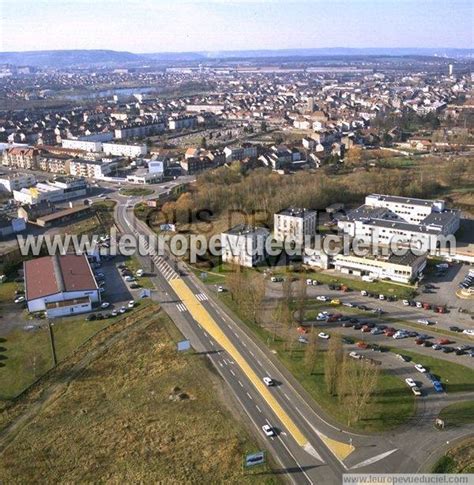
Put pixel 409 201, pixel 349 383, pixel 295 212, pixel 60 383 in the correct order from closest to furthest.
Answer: pixel 349 383, pixel 60 383, pixel 295 212, pixel 409 201

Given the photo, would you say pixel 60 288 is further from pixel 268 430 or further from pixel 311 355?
pixel 268 430

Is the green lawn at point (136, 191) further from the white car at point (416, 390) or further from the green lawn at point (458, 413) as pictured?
the green lawn at point (458, 413)

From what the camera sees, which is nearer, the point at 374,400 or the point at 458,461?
the point at 458,461

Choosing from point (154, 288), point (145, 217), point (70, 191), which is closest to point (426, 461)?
point (154, 288)

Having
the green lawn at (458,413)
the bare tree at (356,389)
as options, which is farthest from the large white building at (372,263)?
the green lawn at (458,413)

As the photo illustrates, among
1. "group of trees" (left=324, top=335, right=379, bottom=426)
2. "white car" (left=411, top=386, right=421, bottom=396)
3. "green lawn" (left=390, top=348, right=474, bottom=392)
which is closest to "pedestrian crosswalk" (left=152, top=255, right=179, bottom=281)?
"group of trees" (left=324, top=335, right=379, bottom=426)

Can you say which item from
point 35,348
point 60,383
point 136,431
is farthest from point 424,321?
point 35,348
